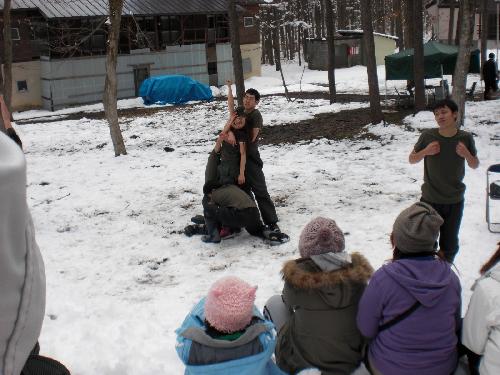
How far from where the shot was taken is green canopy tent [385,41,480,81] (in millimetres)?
18219

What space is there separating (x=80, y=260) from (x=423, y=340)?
533 centimetres

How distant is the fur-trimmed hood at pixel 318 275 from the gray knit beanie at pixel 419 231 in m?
0.31

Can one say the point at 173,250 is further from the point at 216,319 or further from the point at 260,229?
the point at 216,319

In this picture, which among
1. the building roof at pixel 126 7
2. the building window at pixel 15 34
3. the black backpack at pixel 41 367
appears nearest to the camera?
the black backpack at pixel 41 367

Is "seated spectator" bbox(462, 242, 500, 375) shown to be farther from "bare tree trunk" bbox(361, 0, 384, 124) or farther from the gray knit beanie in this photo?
"bare tree trunk" bbox(361, 0, 384, 124)

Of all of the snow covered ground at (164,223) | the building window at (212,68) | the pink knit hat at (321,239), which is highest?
the building window at (212,68)

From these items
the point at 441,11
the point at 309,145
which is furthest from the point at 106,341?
the point at 441,11

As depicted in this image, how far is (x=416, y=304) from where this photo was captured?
3.13m

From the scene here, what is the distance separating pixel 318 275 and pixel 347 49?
44.8 metres

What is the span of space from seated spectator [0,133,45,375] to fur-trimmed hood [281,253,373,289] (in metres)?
2.28

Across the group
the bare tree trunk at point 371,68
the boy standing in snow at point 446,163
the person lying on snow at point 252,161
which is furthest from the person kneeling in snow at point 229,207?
the bare tree trunk at point 371,68

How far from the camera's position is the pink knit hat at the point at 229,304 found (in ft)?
9.52

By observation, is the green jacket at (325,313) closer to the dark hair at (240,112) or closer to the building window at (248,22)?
the dark hair at (240,112)

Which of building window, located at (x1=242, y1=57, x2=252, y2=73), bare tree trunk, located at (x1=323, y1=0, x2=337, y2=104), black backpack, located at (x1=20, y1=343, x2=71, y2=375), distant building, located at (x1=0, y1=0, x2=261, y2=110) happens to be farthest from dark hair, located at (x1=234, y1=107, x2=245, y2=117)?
building window, located at (x1=242, y1=57, x2=252, y2=73)
